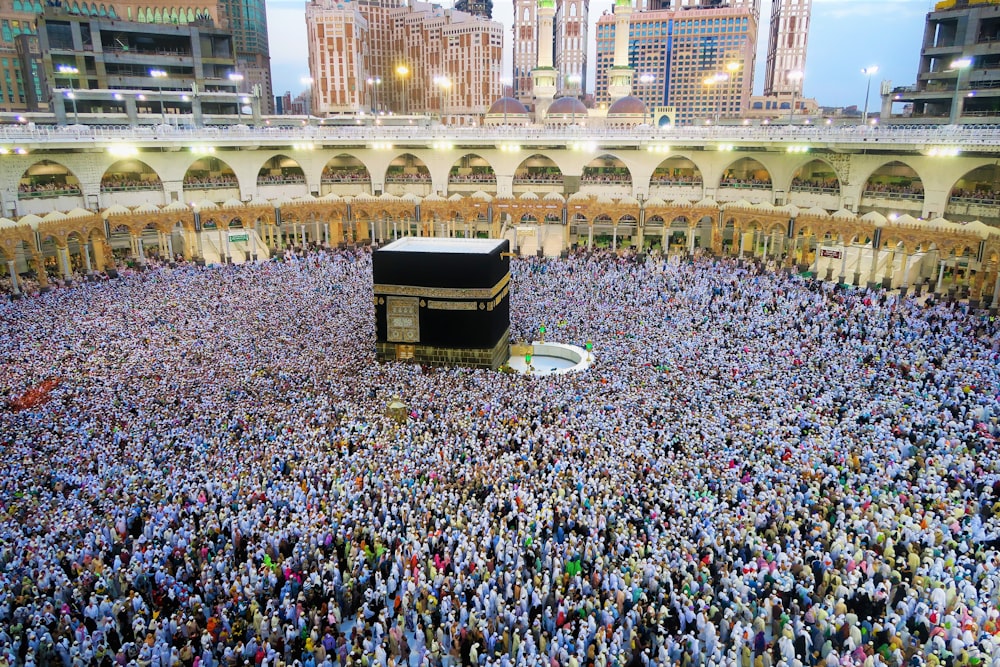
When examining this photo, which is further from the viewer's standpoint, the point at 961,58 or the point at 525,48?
the point at 525,48

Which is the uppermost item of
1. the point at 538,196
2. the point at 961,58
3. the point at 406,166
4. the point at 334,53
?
the point at 334,53

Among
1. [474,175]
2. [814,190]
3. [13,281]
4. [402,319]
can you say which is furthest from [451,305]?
[814,190]

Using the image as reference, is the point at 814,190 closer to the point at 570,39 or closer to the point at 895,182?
the point at 895,182

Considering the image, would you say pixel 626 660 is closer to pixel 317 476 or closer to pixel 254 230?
pixel 317 476

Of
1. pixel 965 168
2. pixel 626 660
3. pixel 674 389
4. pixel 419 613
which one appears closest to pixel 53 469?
pixel 419 613

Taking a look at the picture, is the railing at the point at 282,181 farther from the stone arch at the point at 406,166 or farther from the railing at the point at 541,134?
the stone arch at the point at 406,166

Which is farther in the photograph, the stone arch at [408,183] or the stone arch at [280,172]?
the stone arch at [408,183]

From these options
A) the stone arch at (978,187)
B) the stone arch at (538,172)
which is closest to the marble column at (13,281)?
the stone arch at (538,172)
